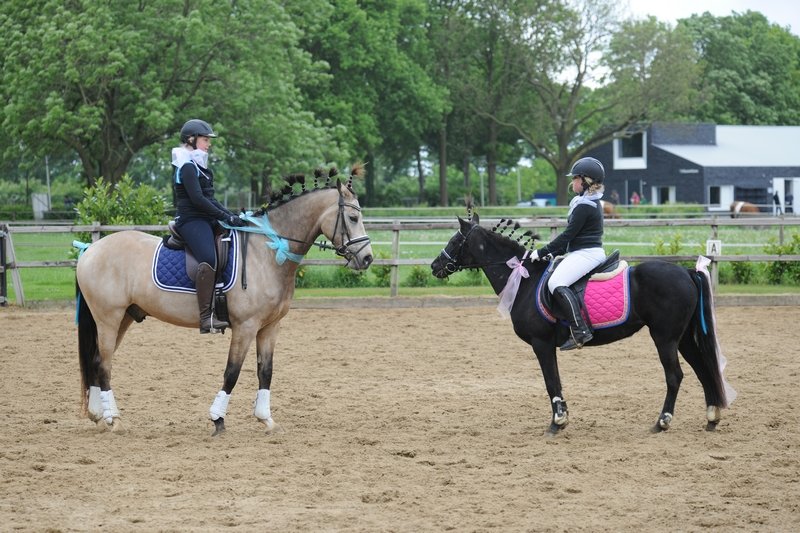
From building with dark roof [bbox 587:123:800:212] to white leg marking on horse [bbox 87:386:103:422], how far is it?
149ft

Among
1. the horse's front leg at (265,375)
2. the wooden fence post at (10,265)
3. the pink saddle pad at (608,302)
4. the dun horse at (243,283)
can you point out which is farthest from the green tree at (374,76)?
the pink saddle pad at (608,302)

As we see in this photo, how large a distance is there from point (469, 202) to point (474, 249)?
435mm

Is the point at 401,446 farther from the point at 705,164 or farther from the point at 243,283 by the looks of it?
the point at 705,164

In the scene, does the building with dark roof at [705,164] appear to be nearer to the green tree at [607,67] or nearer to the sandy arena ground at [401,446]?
the green tree at [607,67]

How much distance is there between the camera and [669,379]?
8289 mm

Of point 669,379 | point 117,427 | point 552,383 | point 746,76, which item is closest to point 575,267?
point 552,383

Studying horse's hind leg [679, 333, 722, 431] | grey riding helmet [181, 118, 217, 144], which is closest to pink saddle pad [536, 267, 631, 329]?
horse's hind leg [679, 333, 722, 431]

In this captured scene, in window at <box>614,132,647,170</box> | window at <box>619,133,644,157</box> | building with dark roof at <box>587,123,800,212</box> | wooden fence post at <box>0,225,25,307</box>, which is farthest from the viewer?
window at <box>619,133,644,157</box>

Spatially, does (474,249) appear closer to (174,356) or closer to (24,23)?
(174,356)

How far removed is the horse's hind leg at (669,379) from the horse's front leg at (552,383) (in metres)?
0.82

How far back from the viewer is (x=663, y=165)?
54.3m

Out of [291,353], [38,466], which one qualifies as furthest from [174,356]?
[38,466]

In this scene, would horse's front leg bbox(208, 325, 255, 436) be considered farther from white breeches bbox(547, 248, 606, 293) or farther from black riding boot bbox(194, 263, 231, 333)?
white breeches bbox(547, 248, 606, 293)

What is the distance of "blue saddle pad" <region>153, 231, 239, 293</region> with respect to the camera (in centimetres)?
848
